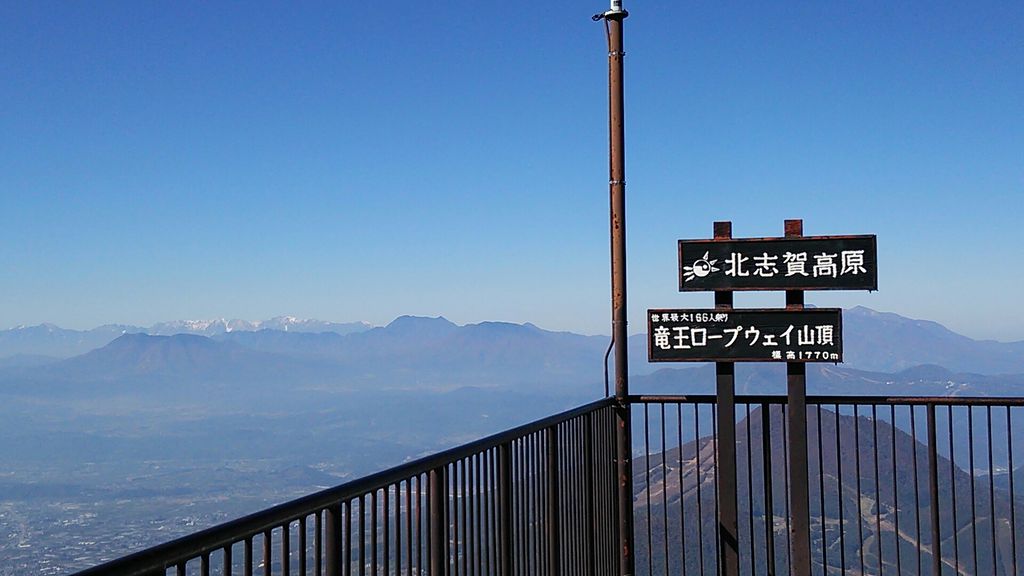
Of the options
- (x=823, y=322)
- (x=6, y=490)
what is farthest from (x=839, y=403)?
(x=6, y=490)

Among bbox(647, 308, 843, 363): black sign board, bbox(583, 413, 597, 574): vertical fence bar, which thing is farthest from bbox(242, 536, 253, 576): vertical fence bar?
bbox(647, 308, 843, 363): black sign board

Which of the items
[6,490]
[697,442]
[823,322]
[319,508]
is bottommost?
[6,490]

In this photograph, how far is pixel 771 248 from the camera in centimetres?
527

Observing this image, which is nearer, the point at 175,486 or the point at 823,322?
the point at 823,322

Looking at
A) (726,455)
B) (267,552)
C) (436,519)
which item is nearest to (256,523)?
(267,552)

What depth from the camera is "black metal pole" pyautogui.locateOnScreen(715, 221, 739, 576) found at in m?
5.43

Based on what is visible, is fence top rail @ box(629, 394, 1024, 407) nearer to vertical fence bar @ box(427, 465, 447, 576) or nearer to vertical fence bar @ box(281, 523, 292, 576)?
vertical fence bar @ box(427, 465, 447, 576)

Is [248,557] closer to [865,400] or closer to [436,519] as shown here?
[436,519]

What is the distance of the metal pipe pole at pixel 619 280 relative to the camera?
5.81 metres

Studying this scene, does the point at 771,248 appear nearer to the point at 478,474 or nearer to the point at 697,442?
the point at 697,442

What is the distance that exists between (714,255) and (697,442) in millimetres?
1173

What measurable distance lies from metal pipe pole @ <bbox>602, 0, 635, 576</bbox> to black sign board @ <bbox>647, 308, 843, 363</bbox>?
48 centimetres

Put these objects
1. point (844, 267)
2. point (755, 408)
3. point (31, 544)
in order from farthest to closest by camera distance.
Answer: point (31, 544)
point (755, 408)
point (844, 267)

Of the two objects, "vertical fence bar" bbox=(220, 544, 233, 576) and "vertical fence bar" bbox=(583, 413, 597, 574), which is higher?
"vertical fence bar" bbox=(220, 544, 233, 576)
